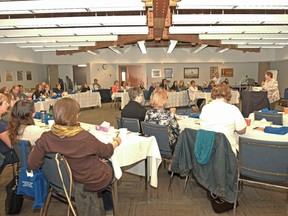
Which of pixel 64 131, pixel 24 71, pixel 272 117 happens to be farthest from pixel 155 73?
pixel 64 131

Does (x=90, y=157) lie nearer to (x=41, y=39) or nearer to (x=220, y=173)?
(x=220, y=173)

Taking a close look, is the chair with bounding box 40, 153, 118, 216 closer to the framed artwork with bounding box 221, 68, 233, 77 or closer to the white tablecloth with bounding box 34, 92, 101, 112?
the white tablecloth with bounding box 34, 92, 101, 112

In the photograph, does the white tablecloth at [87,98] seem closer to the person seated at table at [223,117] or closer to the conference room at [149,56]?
the conference room at [149,56]

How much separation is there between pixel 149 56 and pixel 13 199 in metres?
12.6

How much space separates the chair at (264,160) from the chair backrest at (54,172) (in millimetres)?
1597

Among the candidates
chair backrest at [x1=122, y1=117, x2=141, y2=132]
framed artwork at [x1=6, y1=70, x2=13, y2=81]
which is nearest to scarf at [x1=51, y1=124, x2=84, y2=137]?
chair backrest at [x1=122, y1=117, x2=141, y2=132]

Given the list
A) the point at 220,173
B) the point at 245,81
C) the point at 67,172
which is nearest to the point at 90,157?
the point at 67,172

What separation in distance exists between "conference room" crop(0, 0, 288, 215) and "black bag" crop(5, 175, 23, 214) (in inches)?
5.0

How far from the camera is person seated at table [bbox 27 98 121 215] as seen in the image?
1.95 meters

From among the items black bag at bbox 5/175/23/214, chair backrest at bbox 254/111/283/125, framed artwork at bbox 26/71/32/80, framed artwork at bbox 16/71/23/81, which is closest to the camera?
black bag at bbox 5/175/23/214

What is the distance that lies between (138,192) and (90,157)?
5.19 ft

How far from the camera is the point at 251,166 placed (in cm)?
254

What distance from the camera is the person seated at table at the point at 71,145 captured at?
6.39 ft

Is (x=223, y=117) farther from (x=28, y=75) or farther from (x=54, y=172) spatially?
(x=28, y=75)
